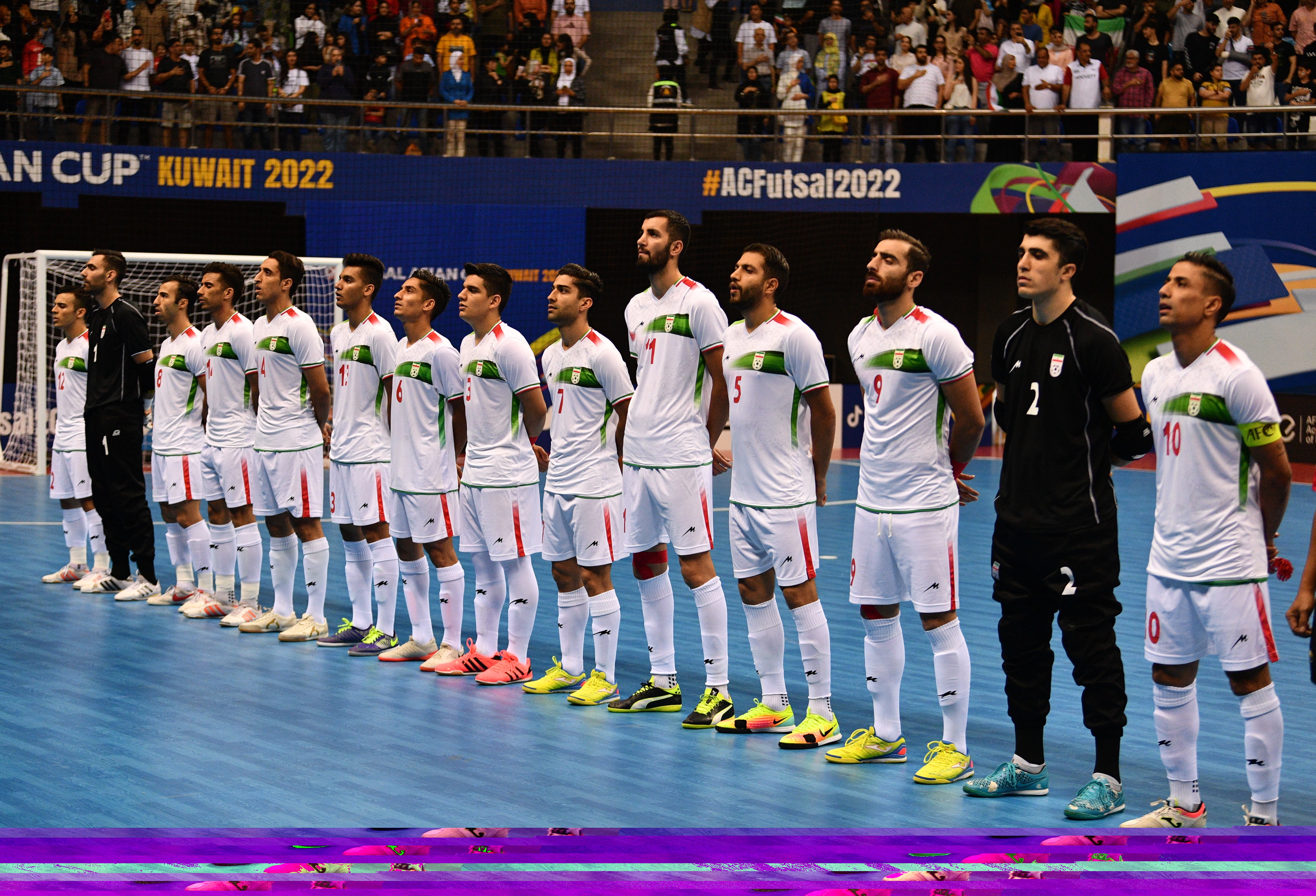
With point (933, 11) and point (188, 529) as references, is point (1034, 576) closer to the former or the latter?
point (188, 529)

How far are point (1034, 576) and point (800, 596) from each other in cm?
139

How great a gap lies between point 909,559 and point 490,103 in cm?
1764

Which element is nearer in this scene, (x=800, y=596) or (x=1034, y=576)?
(x=1034, y=576)

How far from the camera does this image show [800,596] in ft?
21.3

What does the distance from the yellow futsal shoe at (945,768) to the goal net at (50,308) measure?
38.9 ft

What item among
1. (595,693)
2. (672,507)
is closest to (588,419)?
(672,507)

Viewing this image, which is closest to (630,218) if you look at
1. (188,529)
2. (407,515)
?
(188,529)

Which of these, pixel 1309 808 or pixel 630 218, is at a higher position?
pixel 630 218

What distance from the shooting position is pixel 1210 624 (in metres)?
4.84

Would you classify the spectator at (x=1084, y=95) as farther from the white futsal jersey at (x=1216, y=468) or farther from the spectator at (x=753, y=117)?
the white futsal jersey at (x=1216, y=468)

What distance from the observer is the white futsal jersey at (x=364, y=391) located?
8602mm

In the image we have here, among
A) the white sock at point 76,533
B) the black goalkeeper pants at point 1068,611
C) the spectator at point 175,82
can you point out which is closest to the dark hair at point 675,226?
the black goalkeeper pants at point 1068,611

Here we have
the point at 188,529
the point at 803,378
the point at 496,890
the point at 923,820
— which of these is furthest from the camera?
the point at 188,529

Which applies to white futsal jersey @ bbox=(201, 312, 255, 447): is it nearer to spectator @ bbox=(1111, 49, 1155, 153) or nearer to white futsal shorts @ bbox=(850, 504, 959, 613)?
white futsal shorts @ bbox=(850, 504, 959, 613)
